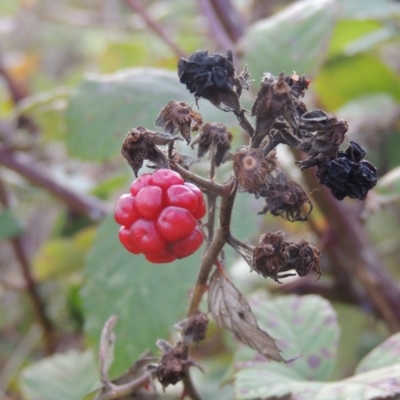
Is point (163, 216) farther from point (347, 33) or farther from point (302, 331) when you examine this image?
point (347, 33)

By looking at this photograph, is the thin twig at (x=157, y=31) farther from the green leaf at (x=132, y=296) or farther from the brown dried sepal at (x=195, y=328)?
the brown dried sepal at (x=195, y=328)

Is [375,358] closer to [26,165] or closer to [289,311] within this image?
[289,311]

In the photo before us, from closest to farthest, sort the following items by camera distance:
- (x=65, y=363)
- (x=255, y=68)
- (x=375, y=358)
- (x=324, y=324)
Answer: (x=375, y=358), (x=324, y=324), (x=255, y=68), (x=65, y=363)

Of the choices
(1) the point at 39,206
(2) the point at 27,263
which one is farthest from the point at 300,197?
(1) the point at 39,206

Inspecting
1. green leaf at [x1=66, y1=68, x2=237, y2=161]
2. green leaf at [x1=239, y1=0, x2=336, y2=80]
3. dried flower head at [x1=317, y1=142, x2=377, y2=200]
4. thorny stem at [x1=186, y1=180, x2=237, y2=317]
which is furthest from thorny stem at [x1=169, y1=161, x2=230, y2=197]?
green leaf at [x1=239, y1=0, x2=336, y2=80]

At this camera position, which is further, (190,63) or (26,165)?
(26,165)

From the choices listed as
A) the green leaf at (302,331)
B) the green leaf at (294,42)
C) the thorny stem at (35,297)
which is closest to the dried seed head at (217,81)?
the green leaf at (302,331)

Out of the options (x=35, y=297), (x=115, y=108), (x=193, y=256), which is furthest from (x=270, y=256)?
(x=35, y=297)
